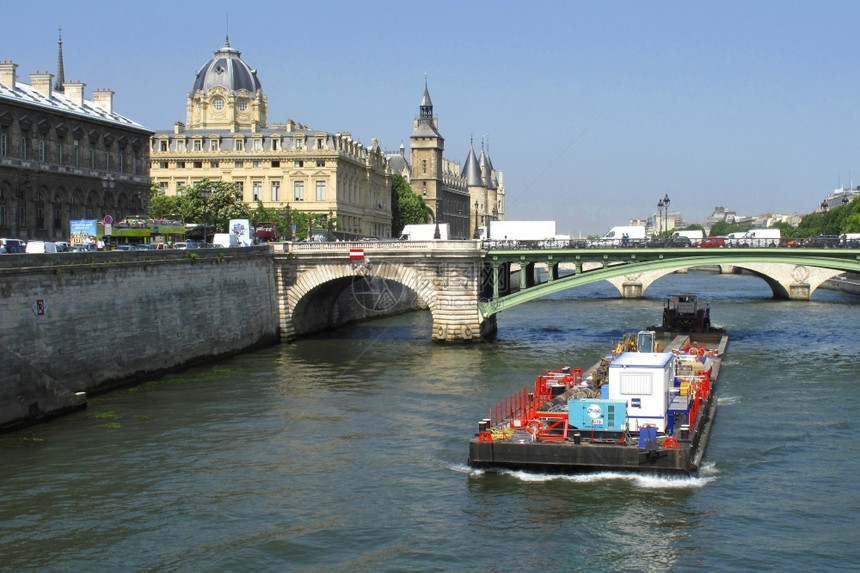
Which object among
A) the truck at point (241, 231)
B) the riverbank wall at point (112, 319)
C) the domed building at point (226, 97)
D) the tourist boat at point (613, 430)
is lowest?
the tourist boat at point (613, 430)

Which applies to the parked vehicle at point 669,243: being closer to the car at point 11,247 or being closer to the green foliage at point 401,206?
the car at point 11,247

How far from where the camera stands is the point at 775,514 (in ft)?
90.1

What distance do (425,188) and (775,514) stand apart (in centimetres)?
15113

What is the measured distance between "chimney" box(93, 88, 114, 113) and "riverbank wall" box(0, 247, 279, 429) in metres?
18.1

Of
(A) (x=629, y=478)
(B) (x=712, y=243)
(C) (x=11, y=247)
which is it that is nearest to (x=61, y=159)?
(C) (x=11, y=247)

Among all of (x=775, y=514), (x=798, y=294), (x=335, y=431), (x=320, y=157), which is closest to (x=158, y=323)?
(x=335, y=431)

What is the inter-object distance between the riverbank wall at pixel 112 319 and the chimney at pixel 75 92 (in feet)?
56.6

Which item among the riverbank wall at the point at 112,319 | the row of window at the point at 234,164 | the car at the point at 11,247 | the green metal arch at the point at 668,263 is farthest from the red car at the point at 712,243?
the row of window at the point at 234,164

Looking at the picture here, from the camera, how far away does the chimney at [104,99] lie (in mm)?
72125

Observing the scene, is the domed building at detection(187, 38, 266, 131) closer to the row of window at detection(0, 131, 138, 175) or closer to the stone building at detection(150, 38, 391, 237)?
the stone building at detection(150, 38, 391, 237)

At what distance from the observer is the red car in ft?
207

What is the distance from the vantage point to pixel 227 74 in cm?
12306

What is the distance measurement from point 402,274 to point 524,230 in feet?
66.0

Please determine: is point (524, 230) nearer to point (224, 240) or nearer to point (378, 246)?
point (378, 246)
